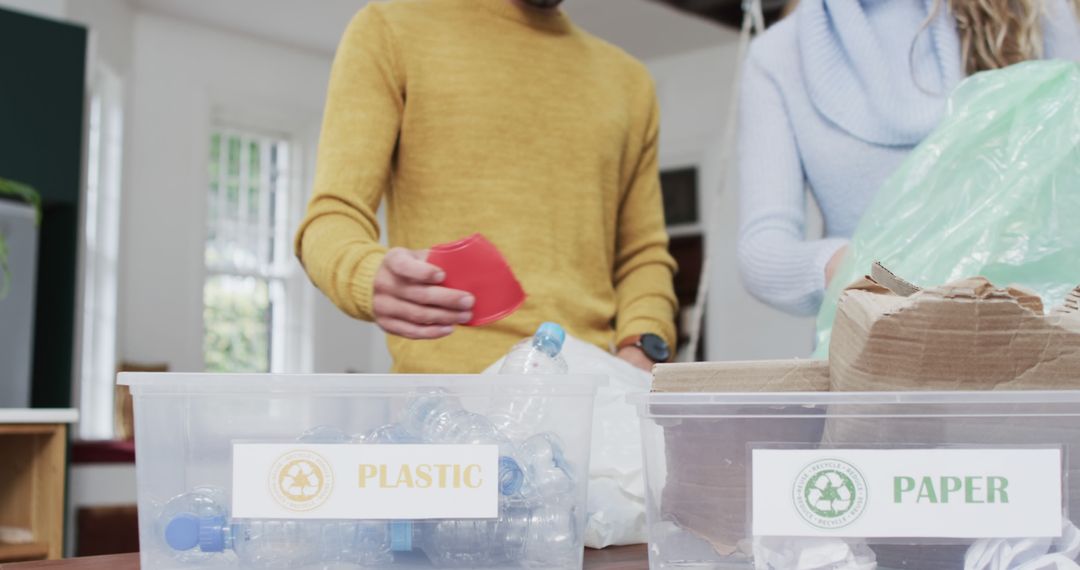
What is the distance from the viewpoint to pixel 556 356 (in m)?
0.83

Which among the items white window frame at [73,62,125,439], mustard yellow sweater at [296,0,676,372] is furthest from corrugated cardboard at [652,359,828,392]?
white window frame at [73,62,125,439]

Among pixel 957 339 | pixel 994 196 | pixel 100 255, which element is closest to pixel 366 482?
pixel 957 339

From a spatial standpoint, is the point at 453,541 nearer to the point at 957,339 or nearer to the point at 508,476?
the point at 508,476

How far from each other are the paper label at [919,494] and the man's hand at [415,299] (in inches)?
16.4

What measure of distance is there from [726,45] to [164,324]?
11.7 feet

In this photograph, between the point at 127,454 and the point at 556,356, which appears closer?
the point at 556,356

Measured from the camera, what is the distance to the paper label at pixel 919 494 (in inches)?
21.6

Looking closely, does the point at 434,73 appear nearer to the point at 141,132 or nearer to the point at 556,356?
the point at 556,356

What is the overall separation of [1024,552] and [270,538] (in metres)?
0.38

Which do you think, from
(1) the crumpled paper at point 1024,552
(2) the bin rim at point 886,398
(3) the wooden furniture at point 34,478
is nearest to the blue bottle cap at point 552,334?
(2) the bin rim at point 886,398

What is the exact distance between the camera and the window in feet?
20.9

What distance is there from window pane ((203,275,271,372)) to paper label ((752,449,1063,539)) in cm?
597

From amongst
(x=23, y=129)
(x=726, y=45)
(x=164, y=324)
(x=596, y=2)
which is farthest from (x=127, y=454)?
(x=726, y=45)

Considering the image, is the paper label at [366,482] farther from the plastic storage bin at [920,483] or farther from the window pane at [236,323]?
the window pane at [236,323]
